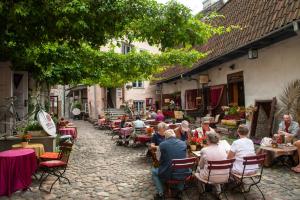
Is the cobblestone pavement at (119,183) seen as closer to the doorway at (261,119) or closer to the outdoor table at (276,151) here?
the outdoor table at (276,151)

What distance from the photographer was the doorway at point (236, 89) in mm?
13086

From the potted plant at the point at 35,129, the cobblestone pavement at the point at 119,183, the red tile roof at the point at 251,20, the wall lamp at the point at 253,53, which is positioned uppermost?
the red tile roof at the point at 251,20

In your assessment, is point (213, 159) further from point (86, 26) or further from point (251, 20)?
point (251, 20)

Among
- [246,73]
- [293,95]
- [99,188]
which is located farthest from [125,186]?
[246,73]

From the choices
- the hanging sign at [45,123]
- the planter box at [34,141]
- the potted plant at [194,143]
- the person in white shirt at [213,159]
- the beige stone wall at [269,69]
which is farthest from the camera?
the beige stone wall at [269,69]

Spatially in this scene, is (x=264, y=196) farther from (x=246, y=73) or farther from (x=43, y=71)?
(x=43, y=71)

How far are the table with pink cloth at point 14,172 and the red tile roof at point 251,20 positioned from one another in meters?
7.64

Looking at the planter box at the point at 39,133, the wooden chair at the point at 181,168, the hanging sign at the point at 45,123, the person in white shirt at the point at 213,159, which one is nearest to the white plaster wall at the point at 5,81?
the hanging sign at the point at 45,123

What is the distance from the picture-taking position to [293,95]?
353 inches

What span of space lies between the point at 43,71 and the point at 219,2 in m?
14.5

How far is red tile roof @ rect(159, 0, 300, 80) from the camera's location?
30.6ft

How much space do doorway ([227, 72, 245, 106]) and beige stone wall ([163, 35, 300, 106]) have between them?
27 centimetres

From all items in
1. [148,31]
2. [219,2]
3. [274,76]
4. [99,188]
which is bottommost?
[99,188]

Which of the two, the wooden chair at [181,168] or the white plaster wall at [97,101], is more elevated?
the white plaster wall at [97,101]
